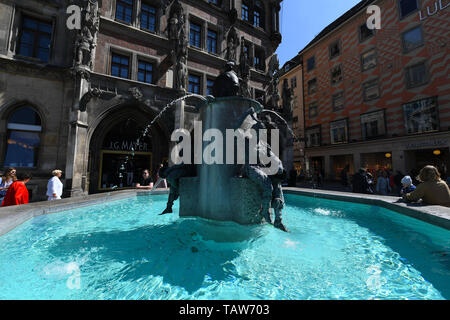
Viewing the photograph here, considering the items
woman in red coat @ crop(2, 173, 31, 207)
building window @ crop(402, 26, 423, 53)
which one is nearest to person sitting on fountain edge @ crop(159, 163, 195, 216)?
woman in red coat @ crop(2, 173, 31, 207)

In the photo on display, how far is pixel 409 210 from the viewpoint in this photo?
4.00 m

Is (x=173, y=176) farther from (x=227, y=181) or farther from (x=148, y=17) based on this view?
(x=148, y=17)

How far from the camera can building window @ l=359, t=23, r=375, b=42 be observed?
19.9 m

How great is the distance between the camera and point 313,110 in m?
26.9

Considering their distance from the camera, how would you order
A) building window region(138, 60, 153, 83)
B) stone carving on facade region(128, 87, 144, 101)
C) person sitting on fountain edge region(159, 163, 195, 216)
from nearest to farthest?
person sitting on fountain edge region(159, 163, 195, 216), stone carving on facade region(128, 87, 144, 101), building window region(138, 60, 153, 83)

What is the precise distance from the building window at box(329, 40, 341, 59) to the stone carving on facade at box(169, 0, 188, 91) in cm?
1920

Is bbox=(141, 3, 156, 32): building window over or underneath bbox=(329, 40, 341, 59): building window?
Answer: underneath

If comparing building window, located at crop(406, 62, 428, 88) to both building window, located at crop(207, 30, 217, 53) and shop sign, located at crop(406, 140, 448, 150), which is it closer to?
shop sign, located at crop(406, 140, 448, 150)

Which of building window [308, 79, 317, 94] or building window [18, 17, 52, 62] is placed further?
building window [308, 79, 317, 94]

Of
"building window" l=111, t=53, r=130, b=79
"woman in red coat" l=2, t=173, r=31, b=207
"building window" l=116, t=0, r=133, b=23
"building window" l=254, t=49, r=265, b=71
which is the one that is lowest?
"woman in red coat" l=2, t=173, r=31, b=207

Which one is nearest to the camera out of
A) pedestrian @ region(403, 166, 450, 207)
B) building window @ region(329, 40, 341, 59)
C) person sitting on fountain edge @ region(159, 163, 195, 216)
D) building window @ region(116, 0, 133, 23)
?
pedestrian @ region(403, 166, 450, 207)

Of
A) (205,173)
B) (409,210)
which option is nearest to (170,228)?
(205,173)

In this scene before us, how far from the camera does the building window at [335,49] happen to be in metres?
23.1

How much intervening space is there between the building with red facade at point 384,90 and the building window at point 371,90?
0.31 ft
